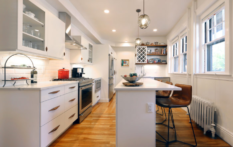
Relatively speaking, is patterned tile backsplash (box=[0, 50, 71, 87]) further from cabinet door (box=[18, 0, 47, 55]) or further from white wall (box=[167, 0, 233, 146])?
white wall (box=[167, 0, 233, 146])

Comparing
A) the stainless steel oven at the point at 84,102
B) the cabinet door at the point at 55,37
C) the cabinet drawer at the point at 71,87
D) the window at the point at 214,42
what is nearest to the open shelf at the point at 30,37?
the cabinet door at the point at 55,37

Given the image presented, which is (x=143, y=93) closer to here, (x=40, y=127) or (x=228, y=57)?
(x=40, y=127)

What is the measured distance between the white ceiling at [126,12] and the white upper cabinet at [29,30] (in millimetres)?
1102

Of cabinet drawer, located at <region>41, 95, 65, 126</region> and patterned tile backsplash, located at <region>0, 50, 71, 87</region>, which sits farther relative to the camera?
patterned tile backsplash, located at <region>0, 50, 71, 87</region>

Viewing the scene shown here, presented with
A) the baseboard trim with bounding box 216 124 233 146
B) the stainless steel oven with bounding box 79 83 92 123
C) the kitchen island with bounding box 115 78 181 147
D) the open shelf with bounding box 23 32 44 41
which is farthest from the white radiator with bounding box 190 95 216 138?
the open shelf with bounding box 23 32 44 41

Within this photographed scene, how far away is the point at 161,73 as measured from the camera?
596cm

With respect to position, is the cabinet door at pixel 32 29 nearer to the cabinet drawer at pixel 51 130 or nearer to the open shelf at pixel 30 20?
the open shelf at pixel 30 20

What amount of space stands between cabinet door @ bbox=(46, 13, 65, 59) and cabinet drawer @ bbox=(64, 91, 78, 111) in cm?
79

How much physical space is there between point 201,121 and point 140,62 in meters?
3.72

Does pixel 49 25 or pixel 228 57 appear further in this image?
pixel 49 25

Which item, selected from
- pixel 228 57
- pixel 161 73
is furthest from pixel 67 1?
pixel 161 73

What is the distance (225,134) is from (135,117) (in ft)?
4.99

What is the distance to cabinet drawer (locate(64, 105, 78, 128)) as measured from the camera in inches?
86.9

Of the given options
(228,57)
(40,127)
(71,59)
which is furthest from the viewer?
(71,59)
